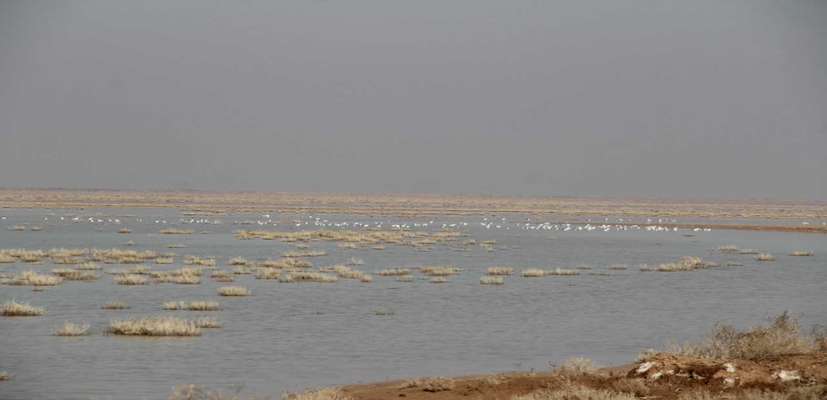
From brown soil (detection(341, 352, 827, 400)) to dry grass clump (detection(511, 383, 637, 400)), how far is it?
0.21 m

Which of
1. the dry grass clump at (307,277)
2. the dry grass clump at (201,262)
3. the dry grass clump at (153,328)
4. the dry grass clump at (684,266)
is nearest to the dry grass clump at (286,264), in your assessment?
the dry grass clump at (201,262)

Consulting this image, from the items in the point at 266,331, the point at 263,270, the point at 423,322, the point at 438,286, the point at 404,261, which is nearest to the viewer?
the point at 266,331

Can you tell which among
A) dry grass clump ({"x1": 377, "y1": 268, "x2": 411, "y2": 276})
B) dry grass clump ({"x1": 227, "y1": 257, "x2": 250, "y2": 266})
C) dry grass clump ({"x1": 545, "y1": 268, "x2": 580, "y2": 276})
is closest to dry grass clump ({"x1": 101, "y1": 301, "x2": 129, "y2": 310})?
dry grass clump ({"x1": 377, "y1": 268, "x2": 411, "y2": 276})

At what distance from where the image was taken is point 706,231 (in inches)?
3312

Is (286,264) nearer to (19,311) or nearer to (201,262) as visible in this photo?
(201,262)

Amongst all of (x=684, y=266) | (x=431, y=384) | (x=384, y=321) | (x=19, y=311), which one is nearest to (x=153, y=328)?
(x=19, y=311)

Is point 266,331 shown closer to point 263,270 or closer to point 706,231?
point 263,270

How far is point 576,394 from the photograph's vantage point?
1274 centimetres

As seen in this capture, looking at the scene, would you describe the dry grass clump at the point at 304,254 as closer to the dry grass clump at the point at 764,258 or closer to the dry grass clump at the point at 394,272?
the dry grass clump at the point at 394,272

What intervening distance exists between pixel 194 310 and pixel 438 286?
9690 mm

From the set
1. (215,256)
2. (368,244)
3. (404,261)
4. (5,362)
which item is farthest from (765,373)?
(368,244)

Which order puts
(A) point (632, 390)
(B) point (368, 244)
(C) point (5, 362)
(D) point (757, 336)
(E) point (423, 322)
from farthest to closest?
(B) point (368, 244), (E) point (423, 322), (C) point (5, 362), (D) point (757, 336), (A) point (632, 390)

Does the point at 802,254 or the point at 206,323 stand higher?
the point at 206,323

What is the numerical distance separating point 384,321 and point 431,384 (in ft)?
30.9
